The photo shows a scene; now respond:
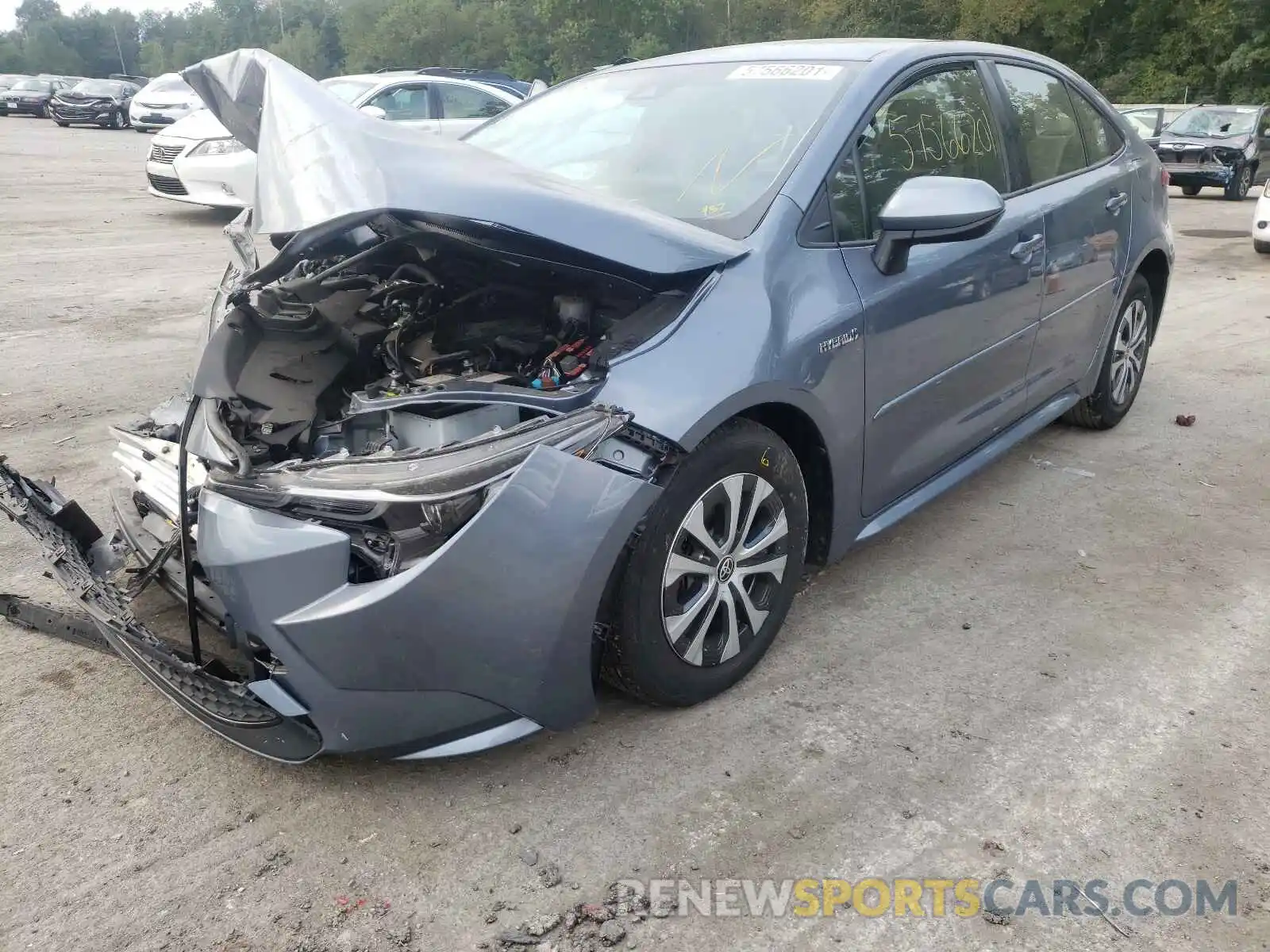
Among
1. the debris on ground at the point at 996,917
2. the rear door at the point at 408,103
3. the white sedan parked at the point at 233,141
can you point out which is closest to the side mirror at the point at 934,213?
the debris on ground at the point at 996,917

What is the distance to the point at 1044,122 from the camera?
13.5 feet

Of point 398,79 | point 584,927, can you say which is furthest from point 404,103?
A: point 584,927

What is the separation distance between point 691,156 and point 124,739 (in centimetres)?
235

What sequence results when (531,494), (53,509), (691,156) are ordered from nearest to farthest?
1. (531,494)
2. (53,509)
3. (691,156)

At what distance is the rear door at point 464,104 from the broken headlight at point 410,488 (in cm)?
982

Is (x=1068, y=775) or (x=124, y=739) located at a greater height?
(x=124, y=739)

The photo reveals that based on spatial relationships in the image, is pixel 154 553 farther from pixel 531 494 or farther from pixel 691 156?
pixel 691 156

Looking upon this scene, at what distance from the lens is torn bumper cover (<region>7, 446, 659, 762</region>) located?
2.14 m

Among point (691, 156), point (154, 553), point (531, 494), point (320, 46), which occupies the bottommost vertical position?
point (154, 553)

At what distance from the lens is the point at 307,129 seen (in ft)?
8.20

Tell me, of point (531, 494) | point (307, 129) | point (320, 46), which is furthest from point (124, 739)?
point (320, 46)

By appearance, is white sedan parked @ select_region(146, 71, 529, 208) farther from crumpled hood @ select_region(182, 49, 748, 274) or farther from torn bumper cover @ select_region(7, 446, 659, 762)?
torn bumper cover @ select_region(7, 446, 659, 762)

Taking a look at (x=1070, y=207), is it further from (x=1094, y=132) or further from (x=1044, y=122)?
(x=1094, y=132)

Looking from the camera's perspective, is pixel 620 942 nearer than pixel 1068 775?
Yes
